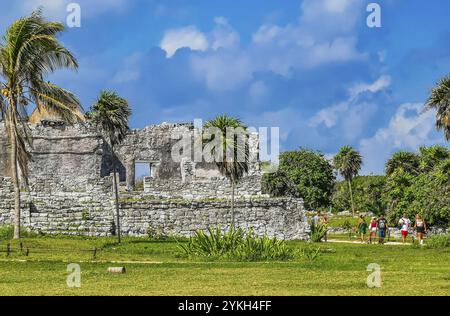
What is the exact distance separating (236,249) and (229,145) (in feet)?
38.3

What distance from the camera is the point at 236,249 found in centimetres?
2638

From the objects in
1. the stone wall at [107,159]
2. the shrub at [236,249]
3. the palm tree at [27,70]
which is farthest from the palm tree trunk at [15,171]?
the stone wall at [107,159]

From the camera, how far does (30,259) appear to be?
82.4 ft

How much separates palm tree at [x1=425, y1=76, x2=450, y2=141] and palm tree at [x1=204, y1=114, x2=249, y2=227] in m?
13.2

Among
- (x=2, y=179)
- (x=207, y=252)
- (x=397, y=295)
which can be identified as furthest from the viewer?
(x=2, y=179)

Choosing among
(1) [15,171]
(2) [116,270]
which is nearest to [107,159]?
(1) [15,171]

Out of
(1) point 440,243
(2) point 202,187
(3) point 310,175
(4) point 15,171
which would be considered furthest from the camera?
(3) point 310,175

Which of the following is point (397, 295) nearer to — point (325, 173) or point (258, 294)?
point (258, 294)

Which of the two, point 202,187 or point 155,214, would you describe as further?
point 202,187

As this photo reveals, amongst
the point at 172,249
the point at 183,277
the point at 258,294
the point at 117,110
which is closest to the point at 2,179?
the point at 117,110

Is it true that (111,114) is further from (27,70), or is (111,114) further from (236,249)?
(236,249)

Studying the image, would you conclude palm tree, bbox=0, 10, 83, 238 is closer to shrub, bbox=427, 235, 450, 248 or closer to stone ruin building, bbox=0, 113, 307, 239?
stone ruin building, bbox=0, 113, 307, 239

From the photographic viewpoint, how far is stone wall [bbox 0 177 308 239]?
36.8 m
